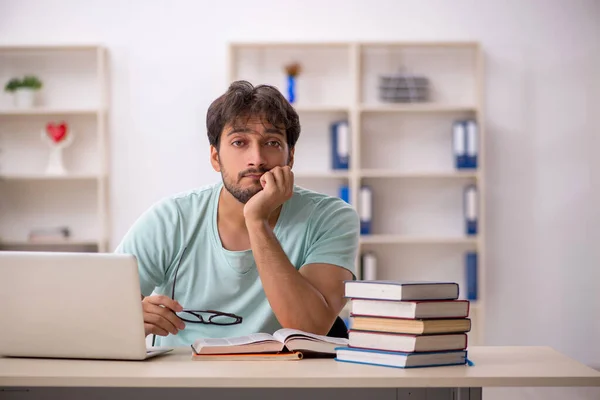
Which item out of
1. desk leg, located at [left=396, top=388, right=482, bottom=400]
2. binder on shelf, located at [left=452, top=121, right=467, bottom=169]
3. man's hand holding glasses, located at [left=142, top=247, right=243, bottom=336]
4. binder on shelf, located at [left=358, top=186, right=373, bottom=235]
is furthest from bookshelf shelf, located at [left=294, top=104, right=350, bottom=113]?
desk leg, located at [left=396, top=388, right=482, bottom=400]

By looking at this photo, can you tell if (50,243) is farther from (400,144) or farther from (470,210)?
(470,210)

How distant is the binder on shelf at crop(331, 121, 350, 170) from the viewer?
4.37 meters

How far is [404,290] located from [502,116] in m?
3.48

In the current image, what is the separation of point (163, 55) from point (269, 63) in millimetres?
654

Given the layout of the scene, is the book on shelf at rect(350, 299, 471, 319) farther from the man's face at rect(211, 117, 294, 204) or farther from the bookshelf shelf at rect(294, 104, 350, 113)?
the bookshelf shelf at rect(294, 104, 350, 113)

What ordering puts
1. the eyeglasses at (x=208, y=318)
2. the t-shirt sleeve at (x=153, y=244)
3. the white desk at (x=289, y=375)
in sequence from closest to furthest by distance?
the white desk at (x=289, y=375) < the eyeglasses at (x=208, y=318) < the t-shirt sleeve at (x=153, y=244)

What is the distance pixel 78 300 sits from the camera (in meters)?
1.36

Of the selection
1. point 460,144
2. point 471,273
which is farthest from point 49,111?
point 471,273

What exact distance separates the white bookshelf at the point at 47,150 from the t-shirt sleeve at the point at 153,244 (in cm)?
262

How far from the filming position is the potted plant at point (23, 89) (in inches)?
177

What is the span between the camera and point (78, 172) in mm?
4633

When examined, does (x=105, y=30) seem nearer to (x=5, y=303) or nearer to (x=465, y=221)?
(x=465, y=221)

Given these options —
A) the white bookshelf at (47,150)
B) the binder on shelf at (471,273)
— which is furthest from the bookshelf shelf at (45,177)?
the binder on shelf at (471,273)

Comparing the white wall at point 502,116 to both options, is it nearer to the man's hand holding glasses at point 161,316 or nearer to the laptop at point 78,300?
the man's hand holding glasses at point 161,316
